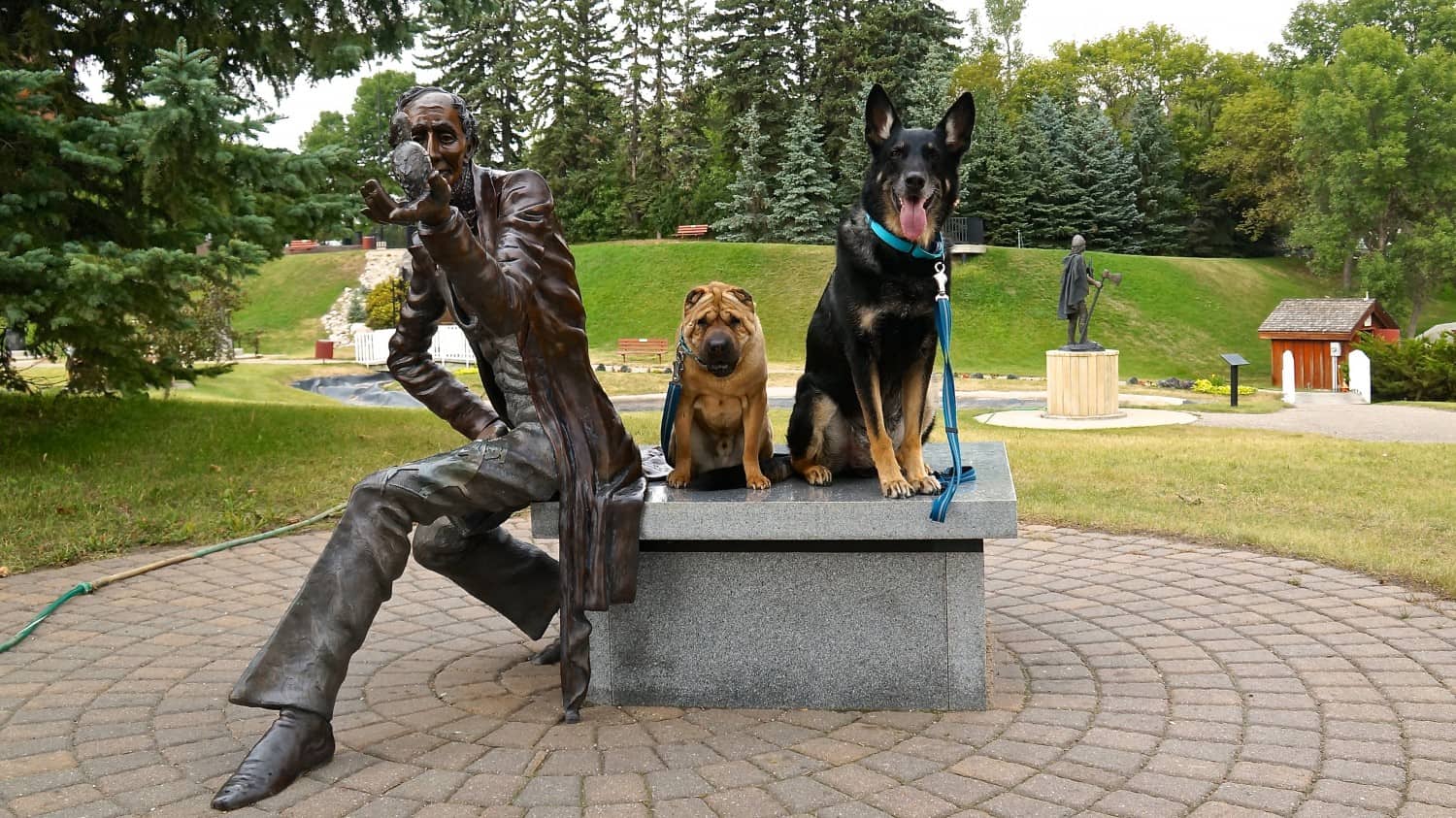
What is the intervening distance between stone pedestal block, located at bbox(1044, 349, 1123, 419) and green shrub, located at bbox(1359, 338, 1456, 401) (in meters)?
11.4

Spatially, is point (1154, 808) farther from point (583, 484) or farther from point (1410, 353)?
point (1410, 353)

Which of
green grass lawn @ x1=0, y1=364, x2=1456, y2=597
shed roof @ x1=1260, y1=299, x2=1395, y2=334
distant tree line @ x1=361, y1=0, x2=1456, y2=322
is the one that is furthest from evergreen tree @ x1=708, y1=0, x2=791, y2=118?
green grass lawn @ x1=0, y1=364, x2=1456, y2=597

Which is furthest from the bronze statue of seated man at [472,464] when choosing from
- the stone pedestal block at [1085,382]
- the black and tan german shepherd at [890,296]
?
the stone pedestal block at [1085,382]

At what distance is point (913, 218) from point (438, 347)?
91.6ft

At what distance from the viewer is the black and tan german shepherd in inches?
153

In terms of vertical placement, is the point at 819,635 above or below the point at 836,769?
above

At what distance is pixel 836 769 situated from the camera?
3.50 meters

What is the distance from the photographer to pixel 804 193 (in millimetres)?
43875

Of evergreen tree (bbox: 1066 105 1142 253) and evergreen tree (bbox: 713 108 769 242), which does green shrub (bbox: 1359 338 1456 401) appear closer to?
evergreen tree (bbox: 1066 105 1142 253)

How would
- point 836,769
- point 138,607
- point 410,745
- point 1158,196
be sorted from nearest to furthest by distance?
point 836,769 → point 410,745 → point 138,607 → point 1158,196

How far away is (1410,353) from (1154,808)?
2549 cm

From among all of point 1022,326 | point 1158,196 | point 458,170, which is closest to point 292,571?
point 458,170

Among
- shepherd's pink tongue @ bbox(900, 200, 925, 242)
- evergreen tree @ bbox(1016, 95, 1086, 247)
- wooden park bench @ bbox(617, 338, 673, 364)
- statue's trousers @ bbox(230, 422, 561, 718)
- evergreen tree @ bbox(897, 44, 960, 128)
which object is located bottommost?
statue's trousers @ bbox(230, 422, 561, 718)

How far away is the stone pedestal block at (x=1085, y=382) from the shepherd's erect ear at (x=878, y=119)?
527 inches
